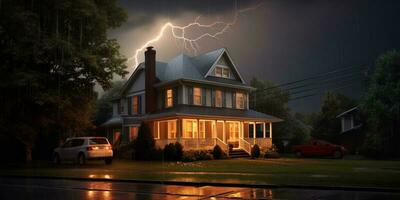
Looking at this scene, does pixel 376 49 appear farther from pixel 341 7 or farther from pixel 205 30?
pixel 205 30

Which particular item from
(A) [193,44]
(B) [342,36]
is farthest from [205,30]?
(B) [342,36]

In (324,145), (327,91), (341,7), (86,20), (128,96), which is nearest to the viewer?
(86,20)

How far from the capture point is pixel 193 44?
159 ft

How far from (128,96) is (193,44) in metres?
8.68

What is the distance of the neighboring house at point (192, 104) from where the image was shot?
1487 inches

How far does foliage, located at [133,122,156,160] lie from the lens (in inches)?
1383

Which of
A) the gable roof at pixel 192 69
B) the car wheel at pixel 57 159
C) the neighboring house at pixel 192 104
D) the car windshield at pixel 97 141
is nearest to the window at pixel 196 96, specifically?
the neighboring house at pixel 192 104

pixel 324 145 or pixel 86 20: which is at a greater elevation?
pixel 86 20

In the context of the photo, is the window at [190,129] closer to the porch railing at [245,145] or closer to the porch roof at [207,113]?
the porch roof at [207,113]

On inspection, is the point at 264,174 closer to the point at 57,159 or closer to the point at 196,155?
the point at 196,155

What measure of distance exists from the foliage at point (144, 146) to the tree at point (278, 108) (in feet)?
110

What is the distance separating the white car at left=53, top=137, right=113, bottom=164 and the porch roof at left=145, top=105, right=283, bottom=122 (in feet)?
24.1

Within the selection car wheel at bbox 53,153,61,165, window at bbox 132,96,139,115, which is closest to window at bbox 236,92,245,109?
window at bbox 132,96,139,115

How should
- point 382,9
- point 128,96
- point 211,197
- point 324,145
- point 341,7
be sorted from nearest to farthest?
1. point 211,197
2. point 324,145
3. point 128,96
4. point 382,9
5. point 341,7
